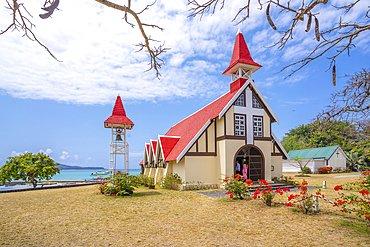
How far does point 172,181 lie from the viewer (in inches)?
672

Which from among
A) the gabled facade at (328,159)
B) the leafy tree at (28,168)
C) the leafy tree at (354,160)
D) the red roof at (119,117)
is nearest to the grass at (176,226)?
the leafy tree at (28,168)

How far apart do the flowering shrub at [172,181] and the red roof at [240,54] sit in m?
9.66


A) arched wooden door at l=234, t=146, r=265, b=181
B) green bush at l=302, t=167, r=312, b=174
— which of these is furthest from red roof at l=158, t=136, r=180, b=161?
green bush at l=302, t=167, r=312, b=174

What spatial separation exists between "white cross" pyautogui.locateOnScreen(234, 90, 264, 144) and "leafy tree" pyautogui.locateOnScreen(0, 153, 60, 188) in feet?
54.4

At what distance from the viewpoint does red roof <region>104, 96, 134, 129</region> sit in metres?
21.9

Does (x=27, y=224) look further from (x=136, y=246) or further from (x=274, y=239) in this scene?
(x=274, y=239)

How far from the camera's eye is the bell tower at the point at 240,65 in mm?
18000

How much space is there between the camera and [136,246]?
5.48 metres

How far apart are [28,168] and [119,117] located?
8671mm

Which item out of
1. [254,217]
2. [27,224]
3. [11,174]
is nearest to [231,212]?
[254,217]

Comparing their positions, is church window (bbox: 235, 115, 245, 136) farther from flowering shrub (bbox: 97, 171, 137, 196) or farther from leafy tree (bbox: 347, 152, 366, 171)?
leafy tree (bbox: 347, 152, 366, 171)

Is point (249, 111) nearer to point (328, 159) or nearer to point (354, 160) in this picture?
point (328, 159)

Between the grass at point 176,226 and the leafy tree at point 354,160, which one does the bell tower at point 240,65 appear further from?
the leafy tree at point 354,160

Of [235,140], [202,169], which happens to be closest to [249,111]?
[235,140]
